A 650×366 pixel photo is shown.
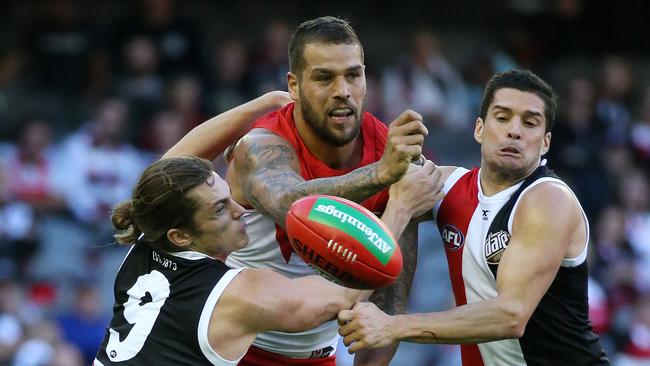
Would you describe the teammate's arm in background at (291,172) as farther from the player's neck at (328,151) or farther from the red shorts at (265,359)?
the red shorts at (265,359)

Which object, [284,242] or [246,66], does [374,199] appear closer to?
[284,242]

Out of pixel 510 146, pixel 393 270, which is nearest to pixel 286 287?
pixel 393 270

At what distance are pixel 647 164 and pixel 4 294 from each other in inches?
294

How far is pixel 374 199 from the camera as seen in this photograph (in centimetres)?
600

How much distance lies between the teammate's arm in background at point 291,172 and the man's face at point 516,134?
1.93ft

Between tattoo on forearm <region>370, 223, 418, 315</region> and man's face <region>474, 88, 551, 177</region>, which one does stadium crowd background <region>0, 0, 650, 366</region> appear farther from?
man's face <region>474, 88, 551, 177</region>

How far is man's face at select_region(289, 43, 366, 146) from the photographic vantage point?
575 centimetres

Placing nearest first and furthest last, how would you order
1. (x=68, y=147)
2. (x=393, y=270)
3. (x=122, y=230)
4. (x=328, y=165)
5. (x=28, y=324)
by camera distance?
(x=393, y=270), (x=122, y=230), (x=328, y=165), (x=28, y=324), (x=68, y=147)

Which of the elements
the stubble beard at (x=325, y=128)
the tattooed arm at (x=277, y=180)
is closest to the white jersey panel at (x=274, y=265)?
the tattooed arm at (x=277, y=180)

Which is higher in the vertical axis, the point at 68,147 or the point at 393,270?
the point at 393,270

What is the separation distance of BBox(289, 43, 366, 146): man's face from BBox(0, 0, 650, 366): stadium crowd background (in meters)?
5.06

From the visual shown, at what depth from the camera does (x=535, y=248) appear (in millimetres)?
5309

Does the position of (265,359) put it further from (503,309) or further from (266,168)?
(503,309)

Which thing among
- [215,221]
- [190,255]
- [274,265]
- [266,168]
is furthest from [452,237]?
[190,255]
